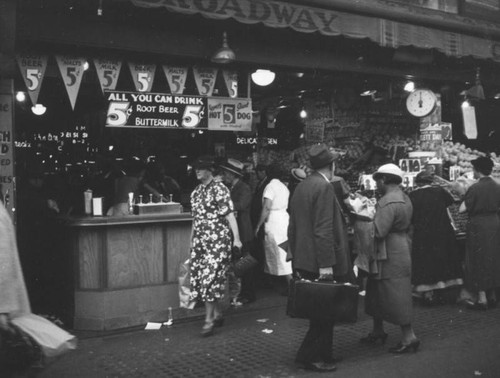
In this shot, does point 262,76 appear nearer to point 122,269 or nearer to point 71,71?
point 71,71

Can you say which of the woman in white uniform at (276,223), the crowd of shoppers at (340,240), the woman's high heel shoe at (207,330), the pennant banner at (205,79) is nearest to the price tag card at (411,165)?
the crowd of shoppers at (340,240)

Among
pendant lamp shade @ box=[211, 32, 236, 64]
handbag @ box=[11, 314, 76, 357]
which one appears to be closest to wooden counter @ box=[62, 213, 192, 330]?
pendant lamp shade @ box=[211, 32, 236, 64]

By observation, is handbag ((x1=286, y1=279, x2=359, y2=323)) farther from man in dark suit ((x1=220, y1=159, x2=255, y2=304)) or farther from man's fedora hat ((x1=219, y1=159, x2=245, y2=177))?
man's fedora hat ((x1=219, y1=159, x2=245, y2=177))

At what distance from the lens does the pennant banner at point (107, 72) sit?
7.67 m

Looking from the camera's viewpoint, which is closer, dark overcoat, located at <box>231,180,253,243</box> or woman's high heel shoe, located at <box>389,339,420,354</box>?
woman's high heel shoe, located at <box>389,339,420,354</box>

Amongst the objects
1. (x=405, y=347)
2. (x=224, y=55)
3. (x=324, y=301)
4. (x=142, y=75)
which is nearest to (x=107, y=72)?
(x=142, y=75)

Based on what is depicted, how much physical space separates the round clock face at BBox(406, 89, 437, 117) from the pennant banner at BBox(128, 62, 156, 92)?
5.07 meters

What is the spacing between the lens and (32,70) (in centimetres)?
714

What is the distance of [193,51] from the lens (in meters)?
7.82

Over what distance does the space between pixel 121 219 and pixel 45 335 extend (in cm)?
378

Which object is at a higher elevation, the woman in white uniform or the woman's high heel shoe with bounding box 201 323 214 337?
the woman in white uniform

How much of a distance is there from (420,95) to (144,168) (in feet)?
17.9

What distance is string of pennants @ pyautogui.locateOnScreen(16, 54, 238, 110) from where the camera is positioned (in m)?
7.12

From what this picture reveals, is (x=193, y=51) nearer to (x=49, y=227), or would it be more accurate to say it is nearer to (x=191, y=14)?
(x=191, y=14)
